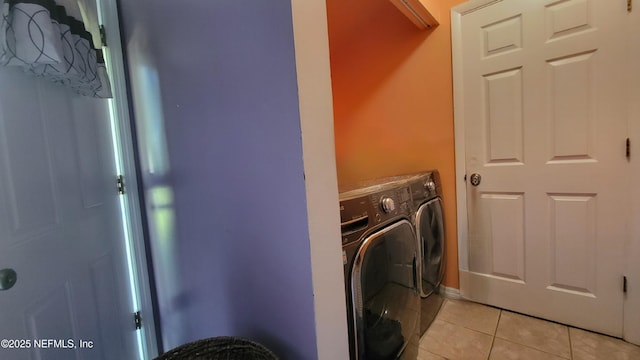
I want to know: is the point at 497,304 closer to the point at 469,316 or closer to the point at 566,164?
the point at 469,316

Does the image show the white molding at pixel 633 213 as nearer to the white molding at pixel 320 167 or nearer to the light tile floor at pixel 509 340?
the light tile floor at pixel 509 340

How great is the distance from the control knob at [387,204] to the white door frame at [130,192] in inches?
43.2

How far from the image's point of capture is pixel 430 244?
1627 millimetres

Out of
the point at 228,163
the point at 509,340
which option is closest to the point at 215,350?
the point at 228,163

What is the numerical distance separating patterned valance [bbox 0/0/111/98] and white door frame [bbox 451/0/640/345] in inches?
78.6

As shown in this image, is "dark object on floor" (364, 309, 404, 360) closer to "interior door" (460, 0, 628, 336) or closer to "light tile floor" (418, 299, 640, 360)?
"light tile floor" (418, 299, 640, 360)

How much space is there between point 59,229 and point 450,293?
2266 millimetres

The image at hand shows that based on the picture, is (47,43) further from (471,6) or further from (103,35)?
(471,6)

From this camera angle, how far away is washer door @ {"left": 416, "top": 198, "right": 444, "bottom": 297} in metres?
1.48

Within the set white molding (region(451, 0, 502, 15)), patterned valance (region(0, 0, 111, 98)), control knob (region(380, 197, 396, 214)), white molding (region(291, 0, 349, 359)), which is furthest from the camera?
white molding (region(451, 0, 502, 15))

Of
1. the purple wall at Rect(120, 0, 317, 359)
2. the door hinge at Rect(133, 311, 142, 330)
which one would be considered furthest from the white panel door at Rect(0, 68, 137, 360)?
the purple wall at Rect(120, 0, 317, 359)

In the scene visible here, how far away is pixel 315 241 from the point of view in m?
0.62

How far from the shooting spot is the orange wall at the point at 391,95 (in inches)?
74.8

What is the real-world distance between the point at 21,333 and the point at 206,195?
679 millimetres
